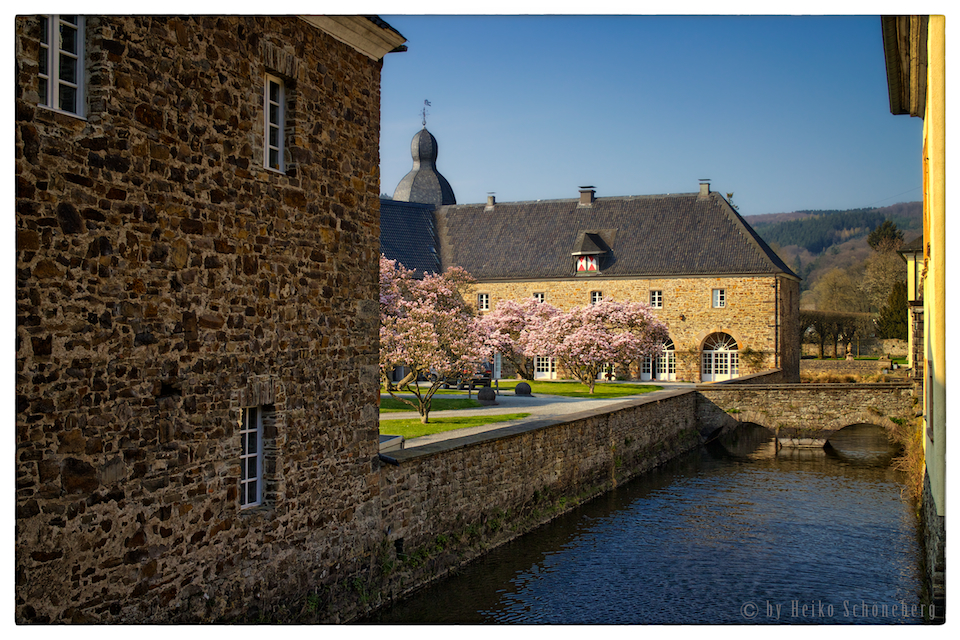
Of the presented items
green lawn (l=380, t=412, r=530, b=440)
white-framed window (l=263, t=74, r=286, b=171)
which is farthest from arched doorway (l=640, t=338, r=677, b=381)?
white-framed window (l=263, t=74, r=286, b=171)

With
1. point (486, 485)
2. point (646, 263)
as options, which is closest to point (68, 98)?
point (486, 485)

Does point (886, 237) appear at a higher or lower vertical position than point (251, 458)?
higher

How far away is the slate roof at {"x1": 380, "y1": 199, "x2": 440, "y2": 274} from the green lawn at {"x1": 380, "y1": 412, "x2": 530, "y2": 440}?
19674mm

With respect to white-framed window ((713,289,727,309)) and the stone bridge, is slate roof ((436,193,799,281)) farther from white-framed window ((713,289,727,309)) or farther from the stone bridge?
the stone bridge

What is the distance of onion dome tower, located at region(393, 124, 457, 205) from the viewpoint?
45.2 metres

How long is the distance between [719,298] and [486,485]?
24.5 meters

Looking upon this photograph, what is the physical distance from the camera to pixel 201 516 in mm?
6730

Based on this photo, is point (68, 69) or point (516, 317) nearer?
point (68, 69)

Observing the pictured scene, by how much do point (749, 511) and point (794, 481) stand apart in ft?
11.2

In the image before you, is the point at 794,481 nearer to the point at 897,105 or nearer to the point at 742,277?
the point at 897,105

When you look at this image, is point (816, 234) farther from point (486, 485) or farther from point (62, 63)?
point (62, 63)

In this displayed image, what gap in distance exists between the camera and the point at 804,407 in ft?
75.4

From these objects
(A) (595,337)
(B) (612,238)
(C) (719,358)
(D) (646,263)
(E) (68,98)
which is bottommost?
(C) (719,358)

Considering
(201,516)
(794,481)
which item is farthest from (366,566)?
(794,481)
